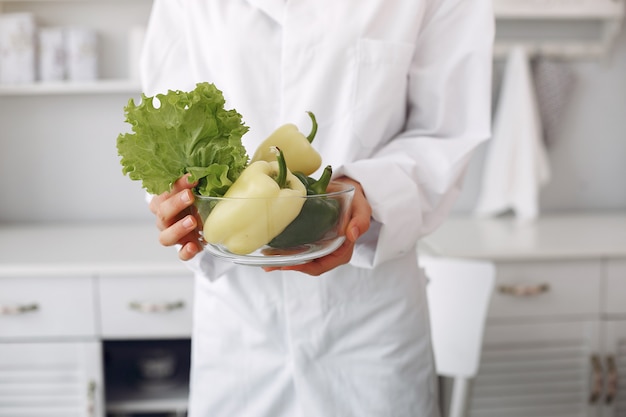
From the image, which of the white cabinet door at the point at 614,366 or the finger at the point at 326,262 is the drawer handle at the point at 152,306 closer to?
the finger at the point at 326,262

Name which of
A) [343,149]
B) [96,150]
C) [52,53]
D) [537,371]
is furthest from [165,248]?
[537,371]

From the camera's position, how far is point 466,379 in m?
1.20

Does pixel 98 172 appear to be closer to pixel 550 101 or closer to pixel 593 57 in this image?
pixel 550 101

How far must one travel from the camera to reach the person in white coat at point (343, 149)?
2.97 ft

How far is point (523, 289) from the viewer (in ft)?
5.19

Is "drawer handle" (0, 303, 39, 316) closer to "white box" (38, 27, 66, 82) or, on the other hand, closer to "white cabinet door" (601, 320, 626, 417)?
"white box" (38, 27, 66, 82)

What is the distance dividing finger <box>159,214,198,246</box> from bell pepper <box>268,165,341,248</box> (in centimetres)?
9

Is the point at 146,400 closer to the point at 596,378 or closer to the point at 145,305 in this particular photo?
the point at 145,305

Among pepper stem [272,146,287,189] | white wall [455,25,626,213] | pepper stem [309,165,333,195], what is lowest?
white wall [455,25,626,213]

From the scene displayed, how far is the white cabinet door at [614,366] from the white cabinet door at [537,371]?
30 millimetres

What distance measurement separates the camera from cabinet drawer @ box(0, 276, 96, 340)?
1.54m

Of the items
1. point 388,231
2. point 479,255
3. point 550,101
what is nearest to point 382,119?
point 388,231

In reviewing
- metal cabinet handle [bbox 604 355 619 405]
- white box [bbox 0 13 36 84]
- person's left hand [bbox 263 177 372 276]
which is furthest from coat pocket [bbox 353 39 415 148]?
white box [bbox 0 13 36 84]

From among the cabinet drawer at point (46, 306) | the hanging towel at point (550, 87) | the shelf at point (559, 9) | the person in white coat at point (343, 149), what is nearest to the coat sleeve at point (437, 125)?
the person in white coat at point (343, 149)
